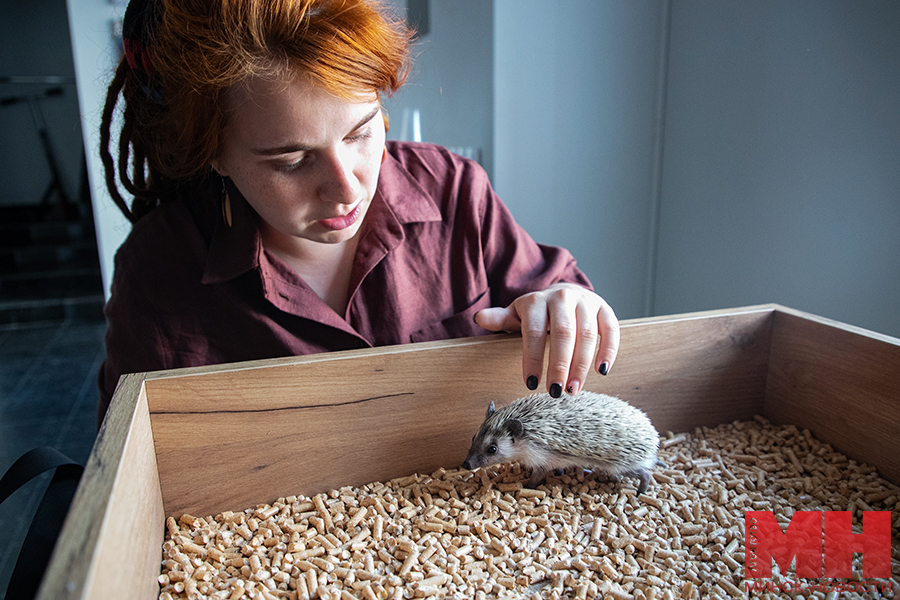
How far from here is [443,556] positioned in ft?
2.78

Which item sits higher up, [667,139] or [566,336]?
[667,139]

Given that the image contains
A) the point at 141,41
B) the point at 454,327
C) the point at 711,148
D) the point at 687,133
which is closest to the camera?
the point at 141,41

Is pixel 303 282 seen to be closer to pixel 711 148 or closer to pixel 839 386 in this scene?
pixel 839 386

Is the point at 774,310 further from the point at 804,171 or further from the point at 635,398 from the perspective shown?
the point at 804,171

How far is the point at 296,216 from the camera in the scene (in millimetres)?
1010

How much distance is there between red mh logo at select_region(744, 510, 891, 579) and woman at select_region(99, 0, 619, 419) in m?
0.34

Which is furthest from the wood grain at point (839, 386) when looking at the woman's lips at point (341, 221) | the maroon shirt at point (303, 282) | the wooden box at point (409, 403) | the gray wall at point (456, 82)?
the gray wall at point (456, 82)

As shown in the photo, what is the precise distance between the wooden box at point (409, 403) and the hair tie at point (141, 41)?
0.57 metres

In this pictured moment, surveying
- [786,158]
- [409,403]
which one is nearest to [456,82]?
[786,158]

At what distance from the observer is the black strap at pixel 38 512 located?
710 mm

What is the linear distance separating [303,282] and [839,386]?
1.08 metres

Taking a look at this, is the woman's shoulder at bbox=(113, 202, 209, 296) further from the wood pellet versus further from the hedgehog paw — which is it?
the hedgehog paw

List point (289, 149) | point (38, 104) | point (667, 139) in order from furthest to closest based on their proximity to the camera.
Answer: point (38, 104), point (667, 139), point (289, 149)

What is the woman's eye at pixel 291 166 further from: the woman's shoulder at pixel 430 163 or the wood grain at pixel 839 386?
the wood grain at pixel 839 386
